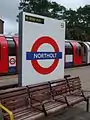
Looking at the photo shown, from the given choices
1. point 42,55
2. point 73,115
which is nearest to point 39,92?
point 42,55

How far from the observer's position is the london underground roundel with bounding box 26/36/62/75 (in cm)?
Result: 716

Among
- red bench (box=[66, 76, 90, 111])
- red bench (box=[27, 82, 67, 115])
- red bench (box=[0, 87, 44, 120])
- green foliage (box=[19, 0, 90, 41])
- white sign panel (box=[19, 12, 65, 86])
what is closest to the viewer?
red bench (box=[0, 87, 44, 120])

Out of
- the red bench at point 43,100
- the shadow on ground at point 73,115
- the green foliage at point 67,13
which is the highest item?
the green foliage at point 67,13

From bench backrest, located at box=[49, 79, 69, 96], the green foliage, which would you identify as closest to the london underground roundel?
bench backrest, located at box=[49, 79, 69, 96]

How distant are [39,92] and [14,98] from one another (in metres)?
1.00

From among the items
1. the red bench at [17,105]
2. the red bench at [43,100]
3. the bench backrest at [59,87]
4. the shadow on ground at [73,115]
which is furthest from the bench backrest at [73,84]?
the red bench at [17,105]

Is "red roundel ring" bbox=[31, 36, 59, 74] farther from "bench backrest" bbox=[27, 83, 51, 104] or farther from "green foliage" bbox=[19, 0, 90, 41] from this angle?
"green foliage" bbox=[19, 0, 90, 41]

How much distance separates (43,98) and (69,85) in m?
1.35

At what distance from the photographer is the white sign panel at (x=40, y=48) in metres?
6.89

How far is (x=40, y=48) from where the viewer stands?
745 centimetres

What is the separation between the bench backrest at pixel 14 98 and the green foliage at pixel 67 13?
5002cm

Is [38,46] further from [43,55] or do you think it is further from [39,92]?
[39,92]

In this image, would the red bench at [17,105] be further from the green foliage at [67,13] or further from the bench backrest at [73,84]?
the green foliage at [67,13]

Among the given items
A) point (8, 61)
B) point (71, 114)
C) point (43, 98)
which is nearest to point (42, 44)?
point (43, 98)
